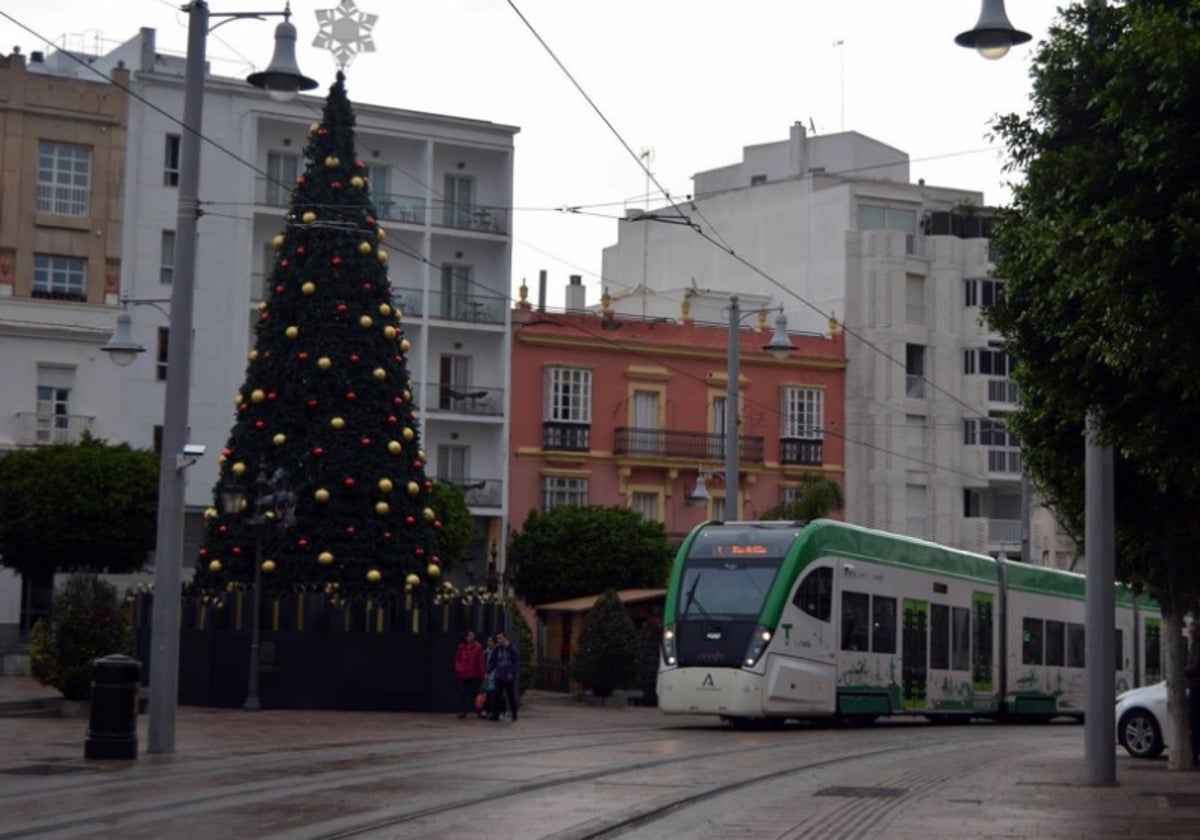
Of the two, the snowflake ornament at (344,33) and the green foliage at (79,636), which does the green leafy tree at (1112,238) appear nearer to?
the green foliage at (79,636)

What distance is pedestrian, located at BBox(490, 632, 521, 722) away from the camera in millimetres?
31688

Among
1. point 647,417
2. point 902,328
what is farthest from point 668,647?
point 902,328

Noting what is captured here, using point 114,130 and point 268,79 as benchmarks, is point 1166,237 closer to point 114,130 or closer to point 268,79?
point 268,79

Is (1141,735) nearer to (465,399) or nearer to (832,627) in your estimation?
(832,627)

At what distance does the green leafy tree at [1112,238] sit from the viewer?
42.7ft

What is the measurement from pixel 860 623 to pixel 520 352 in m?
30.7

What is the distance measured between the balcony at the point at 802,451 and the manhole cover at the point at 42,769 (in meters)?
46.6

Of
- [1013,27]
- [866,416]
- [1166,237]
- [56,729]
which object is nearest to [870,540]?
[56,729]

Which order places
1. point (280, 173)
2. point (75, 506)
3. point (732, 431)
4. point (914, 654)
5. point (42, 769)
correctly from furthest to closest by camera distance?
point (280, 173) → point (75, 506) → point (732, 431) → point (914, 654) → point (42, 769)

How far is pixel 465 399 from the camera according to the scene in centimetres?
6022

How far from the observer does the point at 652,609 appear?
159 ft

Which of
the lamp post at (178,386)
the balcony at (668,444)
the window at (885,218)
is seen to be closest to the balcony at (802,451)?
the balcony at (668,444)

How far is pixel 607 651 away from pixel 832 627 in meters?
10.8

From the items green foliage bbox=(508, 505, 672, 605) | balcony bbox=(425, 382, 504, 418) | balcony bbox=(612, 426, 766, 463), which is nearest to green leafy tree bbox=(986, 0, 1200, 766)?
green foliage bbox=(508, 505, 672, 605)
